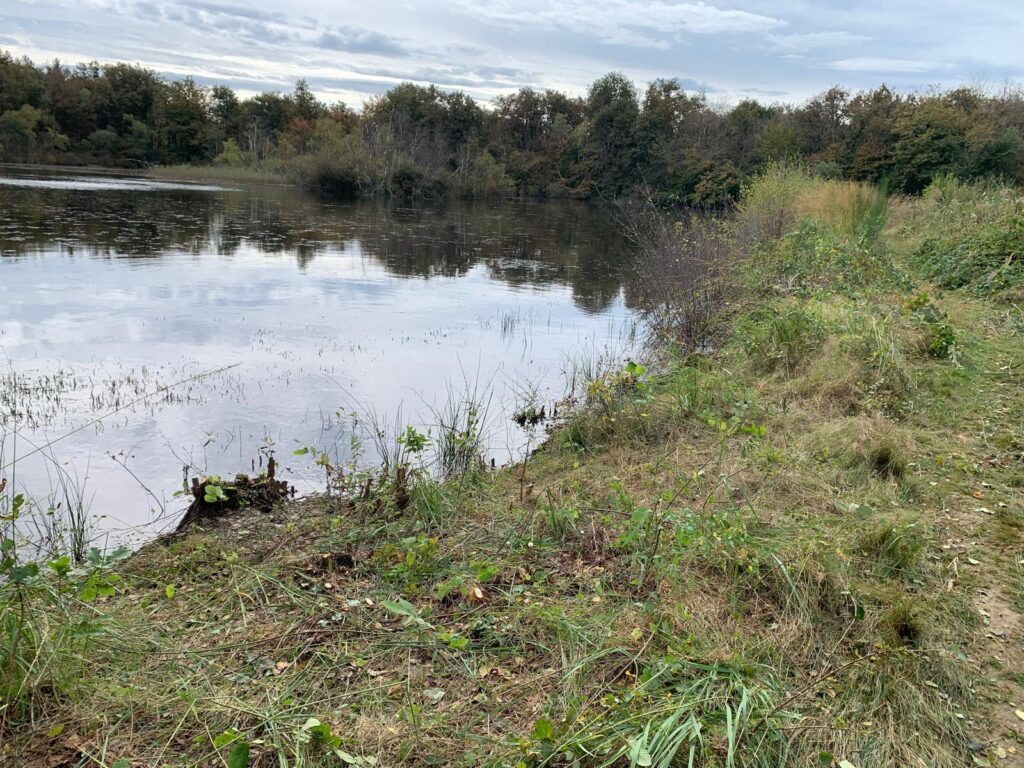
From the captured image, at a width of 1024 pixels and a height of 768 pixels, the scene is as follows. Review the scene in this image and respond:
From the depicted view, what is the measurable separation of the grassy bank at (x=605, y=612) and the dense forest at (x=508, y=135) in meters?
21.4

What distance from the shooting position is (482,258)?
60.2 feet

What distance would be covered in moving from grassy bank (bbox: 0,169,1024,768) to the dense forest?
21.4 meters

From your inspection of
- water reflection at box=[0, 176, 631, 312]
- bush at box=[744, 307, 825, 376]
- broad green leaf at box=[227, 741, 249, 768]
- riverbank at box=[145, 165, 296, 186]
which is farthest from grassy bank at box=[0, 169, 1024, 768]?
riverbank at box=[145, 165, 296, 186]

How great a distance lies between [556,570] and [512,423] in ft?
11.5

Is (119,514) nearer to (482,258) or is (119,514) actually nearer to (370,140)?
(482,258)

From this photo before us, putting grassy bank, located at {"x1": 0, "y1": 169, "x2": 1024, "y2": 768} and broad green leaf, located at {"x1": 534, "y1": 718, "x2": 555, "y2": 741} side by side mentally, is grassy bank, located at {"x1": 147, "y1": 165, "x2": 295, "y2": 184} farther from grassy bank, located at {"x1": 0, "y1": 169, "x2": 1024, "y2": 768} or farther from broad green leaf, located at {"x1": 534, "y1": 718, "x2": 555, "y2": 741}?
broad green leaf, located at {"x1": 534, "y1": 718, "x2": 555, "y2": 741}

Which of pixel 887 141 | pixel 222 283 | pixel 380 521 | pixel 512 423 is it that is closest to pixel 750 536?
pixel 380 521

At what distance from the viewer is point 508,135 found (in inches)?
1988

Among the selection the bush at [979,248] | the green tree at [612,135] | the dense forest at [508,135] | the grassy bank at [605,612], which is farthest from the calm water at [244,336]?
the green tree at [612,135]

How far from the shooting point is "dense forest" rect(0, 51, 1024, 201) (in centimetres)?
2908

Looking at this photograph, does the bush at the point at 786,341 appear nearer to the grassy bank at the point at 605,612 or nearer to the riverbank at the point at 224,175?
the grassy bank at the point at 605,612

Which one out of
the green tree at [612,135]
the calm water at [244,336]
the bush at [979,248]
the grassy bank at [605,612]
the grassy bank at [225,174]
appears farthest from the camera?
the green tree at [612,135]

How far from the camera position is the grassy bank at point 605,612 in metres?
2.29

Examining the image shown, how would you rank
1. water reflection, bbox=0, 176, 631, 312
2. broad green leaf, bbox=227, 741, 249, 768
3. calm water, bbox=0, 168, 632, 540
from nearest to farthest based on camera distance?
broad green leaf, bbox=227, 741, 249, 768
calm water, bbox=0, 168, 632, 540
water reflection, bbox=0, 176, 631, 312
